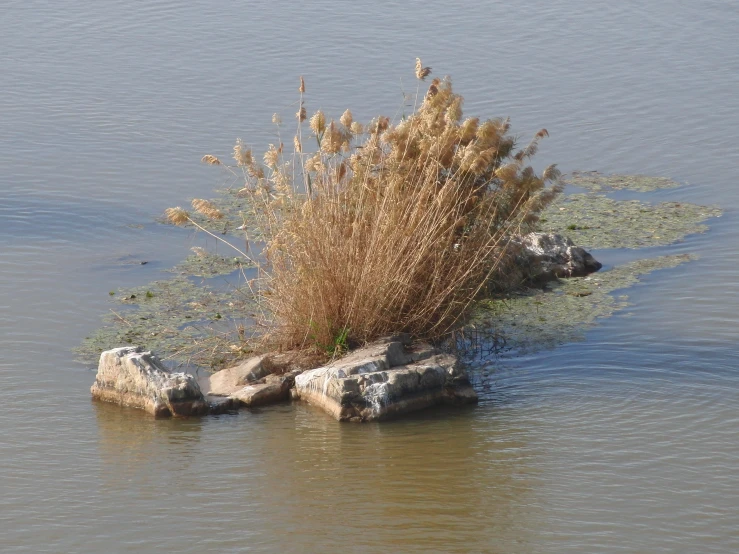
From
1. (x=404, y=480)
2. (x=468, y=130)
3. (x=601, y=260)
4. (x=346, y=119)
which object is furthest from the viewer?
(x=601, y=260)

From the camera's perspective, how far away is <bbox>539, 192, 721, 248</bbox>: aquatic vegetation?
36.3 ft

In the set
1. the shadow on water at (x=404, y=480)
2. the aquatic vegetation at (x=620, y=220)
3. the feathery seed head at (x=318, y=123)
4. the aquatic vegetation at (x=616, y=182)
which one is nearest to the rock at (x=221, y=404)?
the shadow on water at (x=404, y=480)

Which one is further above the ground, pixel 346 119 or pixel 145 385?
pixel 346 119

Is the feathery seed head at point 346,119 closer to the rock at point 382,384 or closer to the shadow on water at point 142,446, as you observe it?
the rock at point 382,384

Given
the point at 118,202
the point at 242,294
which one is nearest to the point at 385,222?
the point at 242,294

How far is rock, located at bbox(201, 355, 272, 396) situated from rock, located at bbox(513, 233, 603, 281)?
3167mm

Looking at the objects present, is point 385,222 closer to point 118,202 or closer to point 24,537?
point 24,537

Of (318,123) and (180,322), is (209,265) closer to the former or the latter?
A: (180,322)

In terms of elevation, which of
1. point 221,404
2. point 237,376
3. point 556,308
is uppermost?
point 556,308

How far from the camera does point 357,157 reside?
8.38 meters

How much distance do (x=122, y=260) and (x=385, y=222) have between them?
3543 millimetres

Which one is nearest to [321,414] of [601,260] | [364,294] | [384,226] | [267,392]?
[267,392]

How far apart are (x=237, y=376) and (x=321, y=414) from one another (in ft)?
2.63

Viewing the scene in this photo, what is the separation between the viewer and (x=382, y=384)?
24.0ft
